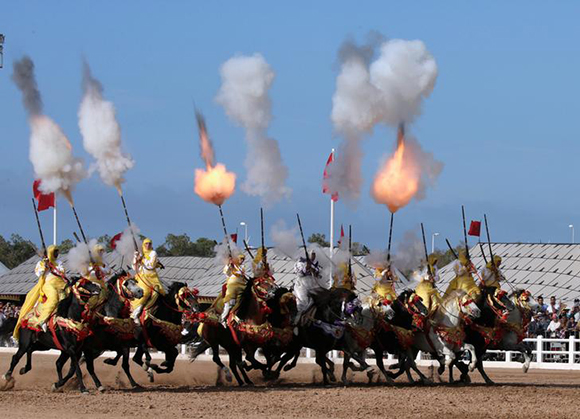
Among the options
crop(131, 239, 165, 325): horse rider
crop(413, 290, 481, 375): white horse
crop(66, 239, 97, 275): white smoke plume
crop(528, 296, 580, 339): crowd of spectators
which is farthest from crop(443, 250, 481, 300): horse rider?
crop(66, 239, 97, 275): white smoke plume

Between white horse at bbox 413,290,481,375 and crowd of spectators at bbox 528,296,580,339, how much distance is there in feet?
28.2

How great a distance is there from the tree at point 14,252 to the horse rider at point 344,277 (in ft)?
274

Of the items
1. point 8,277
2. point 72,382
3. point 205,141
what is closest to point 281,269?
point 8,277

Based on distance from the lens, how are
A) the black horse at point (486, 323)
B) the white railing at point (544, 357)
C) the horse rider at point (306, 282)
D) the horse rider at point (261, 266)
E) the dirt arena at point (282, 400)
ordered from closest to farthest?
the dirt arena at point (282, 400), the horse rider at point (306, 282), the horse rider at point (261, 266), the black horse at point (486, 323), the white railing at point (544, 357)

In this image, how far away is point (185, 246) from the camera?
108375 mm

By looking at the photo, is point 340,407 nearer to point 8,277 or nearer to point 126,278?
point 126,278

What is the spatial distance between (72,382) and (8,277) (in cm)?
4238

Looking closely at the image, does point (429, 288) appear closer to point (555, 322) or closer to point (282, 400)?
point (282, 400)

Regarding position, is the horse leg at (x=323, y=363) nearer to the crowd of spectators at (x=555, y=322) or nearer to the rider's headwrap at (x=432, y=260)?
the rider's headwrap at (x=432, y=260)

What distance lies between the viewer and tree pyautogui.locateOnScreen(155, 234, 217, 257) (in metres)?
106

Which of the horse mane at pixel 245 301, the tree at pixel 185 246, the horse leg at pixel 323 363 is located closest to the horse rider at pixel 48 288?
the horse mane at pixel 245 301

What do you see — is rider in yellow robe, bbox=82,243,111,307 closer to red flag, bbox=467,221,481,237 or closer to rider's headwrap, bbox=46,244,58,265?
rider's headwrap, bbox=46,244,58,265

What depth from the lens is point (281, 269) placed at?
2176 inches

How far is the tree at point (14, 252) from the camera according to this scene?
110 meters
